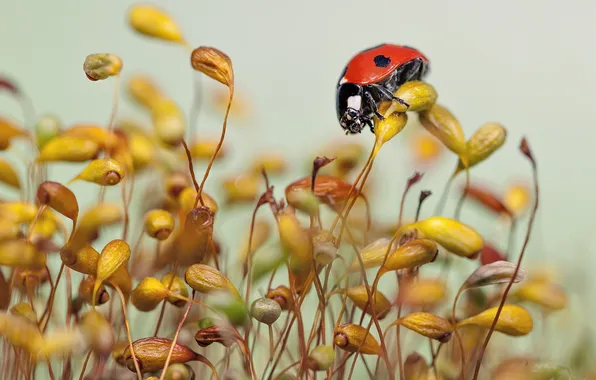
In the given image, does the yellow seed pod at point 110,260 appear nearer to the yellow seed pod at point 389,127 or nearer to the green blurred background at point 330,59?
the yellow seed pod at point 389,127

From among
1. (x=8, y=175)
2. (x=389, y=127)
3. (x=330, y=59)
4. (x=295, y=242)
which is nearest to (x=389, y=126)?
(x=389, y=127)

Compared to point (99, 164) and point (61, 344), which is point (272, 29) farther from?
point (61, 344)

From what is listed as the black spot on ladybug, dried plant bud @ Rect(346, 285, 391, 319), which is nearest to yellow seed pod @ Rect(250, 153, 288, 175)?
the black spot on ladybug

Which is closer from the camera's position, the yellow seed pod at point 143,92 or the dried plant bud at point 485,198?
the dried plant bud at point 485,198

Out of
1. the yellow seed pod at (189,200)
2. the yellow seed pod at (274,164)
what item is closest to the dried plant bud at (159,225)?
the yellow seed pod at (189,200)

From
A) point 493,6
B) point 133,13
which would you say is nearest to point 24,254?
point 133,13
